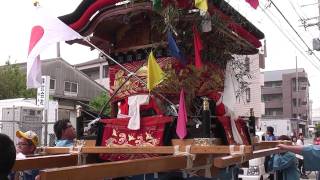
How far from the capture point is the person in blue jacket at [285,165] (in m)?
6.82

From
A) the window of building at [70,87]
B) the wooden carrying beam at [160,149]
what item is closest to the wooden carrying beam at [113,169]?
the wooden carrying beam at [160,149]

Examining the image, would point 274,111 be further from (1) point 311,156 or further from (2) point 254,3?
(1) point 311,156

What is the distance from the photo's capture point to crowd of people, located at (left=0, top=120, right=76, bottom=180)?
240 centimetres

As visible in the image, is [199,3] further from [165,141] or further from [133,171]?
[133,171]

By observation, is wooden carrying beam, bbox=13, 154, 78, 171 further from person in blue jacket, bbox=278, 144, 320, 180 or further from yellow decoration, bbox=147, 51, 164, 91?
person in blue jacket, bbox=278, 144, 320, 180

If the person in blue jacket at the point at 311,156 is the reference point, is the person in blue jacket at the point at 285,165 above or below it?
below

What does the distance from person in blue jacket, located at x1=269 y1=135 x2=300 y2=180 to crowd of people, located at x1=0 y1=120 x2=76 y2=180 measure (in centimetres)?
344

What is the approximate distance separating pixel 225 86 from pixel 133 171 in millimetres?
2122

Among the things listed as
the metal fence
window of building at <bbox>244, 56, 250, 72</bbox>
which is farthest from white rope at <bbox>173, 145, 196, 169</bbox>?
the metal fence

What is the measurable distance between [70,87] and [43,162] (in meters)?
24.1

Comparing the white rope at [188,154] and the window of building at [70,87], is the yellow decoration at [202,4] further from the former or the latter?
the window of building at [70,87]

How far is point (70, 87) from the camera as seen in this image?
89.8ft

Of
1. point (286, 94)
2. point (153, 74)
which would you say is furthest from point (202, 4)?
point (286, 94)

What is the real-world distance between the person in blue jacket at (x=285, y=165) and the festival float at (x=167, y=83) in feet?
7.16
